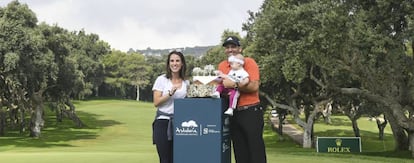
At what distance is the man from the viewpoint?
19.6 feet

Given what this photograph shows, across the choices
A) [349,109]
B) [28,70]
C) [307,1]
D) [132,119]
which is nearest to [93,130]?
[132,119]

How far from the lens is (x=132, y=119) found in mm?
63594

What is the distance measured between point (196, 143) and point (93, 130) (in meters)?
46.2

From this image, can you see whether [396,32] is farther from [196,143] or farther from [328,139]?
[196,143]

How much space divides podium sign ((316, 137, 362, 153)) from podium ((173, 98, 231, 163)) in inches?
817

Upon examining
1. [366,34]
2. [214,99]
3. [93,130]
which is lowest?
[93,130]

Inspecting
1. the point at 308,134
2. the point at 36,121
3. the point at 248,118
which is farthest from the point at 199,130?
the point at 36,121

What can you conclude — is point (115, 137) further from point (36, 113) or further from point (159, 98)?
point (159, 98)

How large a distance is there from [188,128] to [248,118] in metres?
0.76

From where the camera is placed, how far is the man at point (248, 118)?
5.98m

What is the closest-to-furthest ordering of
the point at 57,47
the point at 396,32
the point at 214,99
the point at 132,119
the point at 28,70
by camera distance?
the point at 214,99, the point at 396,32, the point at 28,70, the point at 57,47, the point at 132,119

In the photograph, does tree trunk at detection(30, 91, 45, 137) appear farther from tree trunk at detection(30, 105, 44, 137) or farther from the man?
the man

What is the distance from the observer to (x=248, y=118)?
5992 mm

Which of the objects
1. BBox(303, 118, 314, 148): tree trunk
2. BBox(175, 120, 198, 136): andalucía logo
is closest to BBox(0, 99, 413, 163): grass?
BBox(303, 118, 314, 148): tree trunk
